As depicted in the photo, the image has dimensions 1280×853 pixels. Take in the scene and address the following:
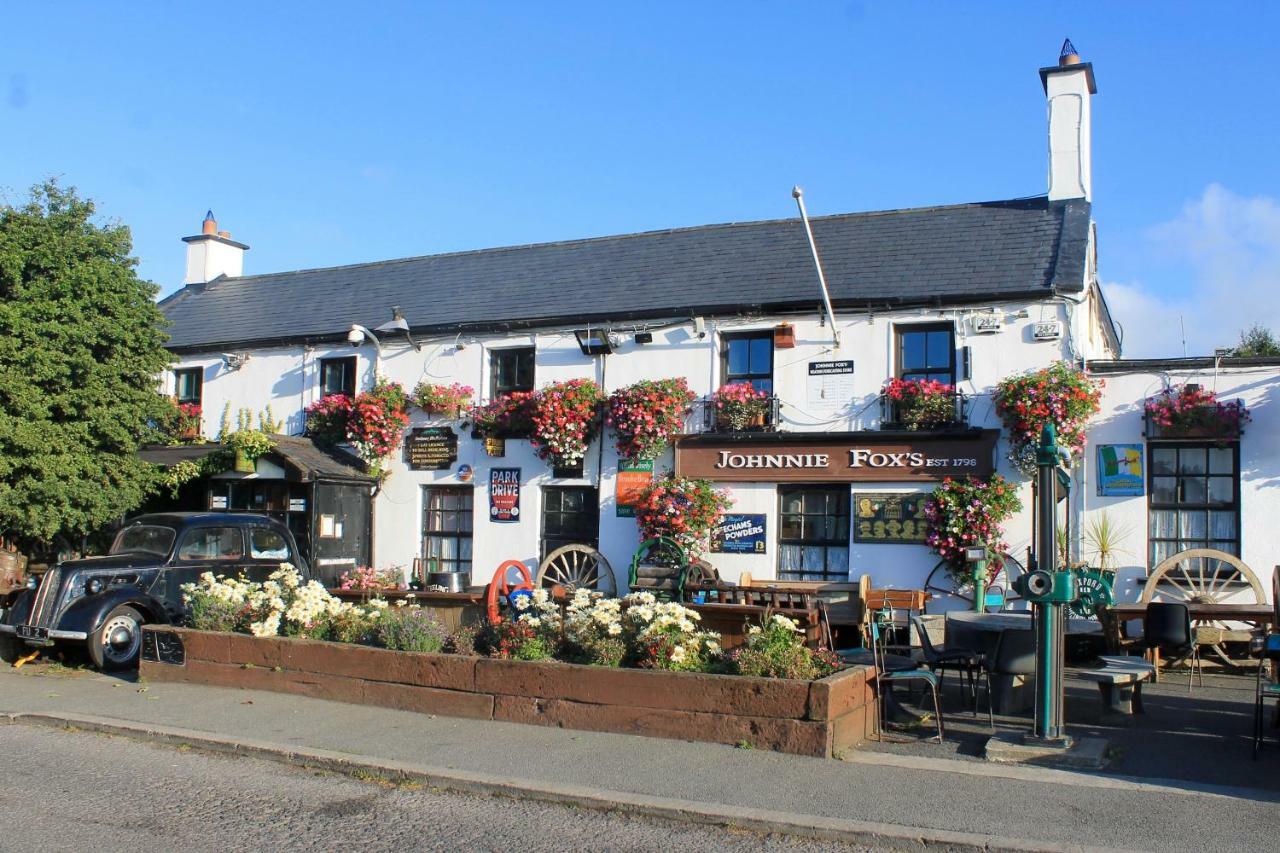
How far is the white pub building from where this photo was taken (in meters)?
14.5

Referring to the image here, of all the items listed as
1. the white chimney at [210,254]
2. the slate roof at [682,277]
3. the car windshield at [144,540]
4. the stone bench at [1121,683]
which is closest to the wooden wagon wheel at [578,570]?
the slate roof at [682,277]

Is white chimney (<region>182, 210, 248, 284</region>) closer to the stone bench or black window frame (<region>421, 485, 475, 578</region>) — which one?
black window frame (<region>421, 485, 475, 578</region>)

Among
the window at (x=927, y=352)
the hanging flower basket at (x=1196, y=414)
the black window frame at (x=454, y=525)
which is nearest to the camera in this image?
the hanging flower basket at (x=1196, y=414)

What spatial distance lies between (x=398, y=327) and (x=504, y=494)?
3.20 meters

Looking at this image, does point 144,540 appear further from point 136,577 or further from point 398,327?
point 398,327

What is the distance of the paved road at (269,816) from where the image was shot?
6.49 metres

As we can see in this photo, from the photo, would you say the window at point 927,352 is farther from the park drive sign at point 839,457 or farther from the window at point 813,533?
the window at point 813,533

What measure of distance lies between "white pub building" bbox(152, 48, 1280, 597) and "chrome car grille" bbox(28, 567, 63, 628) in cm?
465

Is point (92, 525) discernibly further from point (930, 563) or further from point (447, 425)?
point (930, 563)

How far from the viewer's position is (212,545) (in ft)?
47.3

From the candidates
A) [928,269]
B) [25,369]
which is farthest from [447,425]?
[928,269]

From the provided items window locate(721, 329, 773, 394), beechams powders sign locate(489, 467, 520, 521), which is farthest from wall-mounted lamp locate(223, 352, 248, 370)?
window locate(721, 329, 773, 394)

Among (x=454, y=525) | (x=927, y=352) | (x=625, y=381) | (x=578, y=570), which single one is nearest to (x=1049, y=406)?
(x=927, y=352)

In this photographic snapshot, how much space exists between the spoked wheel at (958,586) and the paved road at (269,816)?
890 cm
